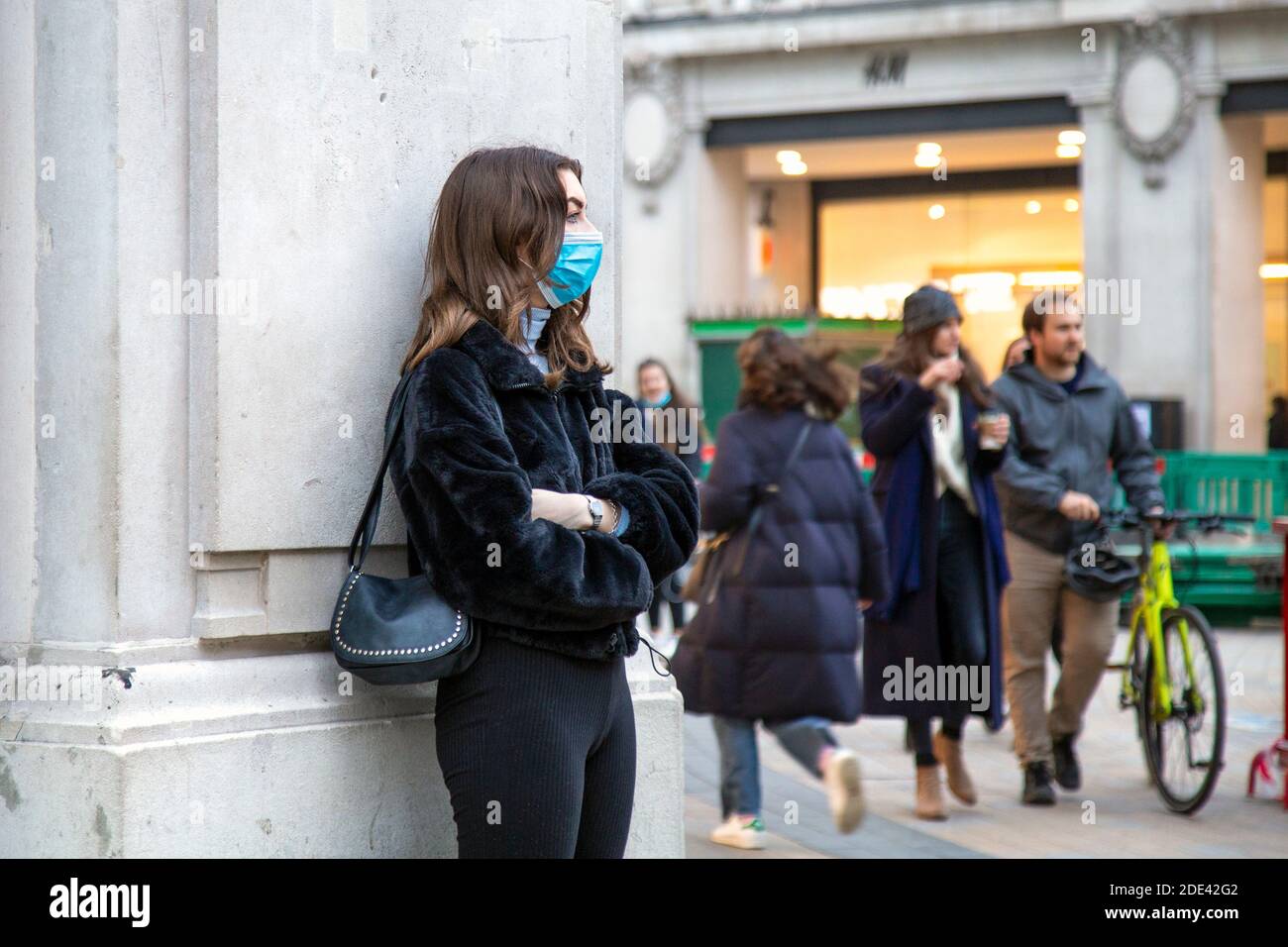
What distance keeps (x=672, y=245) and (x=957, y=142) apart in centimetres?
382

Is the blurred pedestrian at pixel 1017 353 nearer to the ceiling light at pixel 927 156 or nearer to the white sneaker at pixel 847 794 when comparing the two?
the white sneaker at pixel 847 794

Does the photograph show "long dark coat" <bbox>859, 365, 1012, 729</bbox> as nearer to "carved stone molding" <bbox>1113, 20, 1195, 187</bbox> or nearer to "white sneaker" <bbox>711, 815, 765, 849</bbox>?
"white sneaker" <bbox>711, 815, 765, 849</bbox>

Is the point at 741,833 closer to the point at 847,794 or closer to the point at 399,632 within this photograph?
the point at 847,794

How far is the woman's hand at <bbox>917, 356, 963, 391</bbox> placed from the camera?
717 centimetres

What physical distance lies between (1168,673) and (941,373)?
1616 mm

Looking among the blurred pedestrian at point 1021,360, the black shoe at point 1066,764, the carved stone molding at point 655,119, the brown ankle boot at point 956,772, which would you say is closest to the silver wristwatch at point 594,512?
the brown ankle boot at point 956,772

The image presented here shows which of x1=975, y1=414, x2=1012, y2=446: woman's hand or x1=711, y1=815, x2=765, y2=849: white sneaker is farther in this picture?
x1=975, y1=414, x2=1012, y2=446: woman's hand

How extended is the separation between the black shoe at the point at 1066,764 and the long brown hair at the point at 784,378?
6.78 ft

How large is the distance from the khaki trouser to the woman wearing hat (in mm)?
255

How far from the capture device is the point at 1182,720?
7.30 meters

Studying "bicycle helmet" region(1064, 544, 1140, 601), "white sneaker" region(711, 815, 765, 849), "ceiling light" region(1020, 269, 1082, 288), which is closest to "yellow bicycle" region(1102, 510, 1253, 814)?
"bicycle helmet" region(1064, 544, 1140, 601)

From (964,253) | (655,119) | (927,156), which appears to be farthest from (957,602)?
(964,253)

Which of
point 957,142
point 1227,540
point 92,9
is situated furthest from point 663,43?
point 92,9
